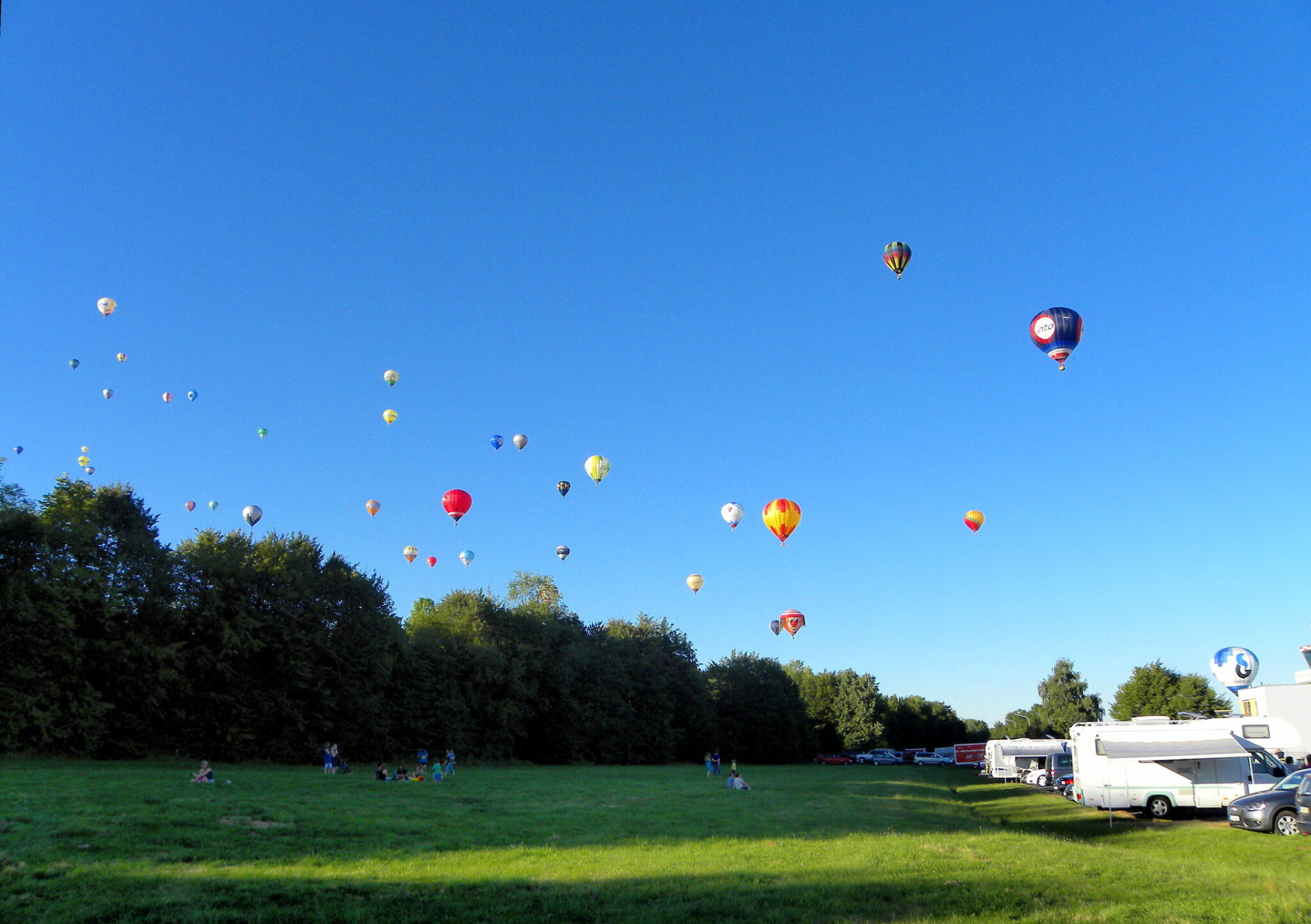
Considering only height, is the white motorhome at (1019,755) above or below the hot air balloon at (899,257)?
below

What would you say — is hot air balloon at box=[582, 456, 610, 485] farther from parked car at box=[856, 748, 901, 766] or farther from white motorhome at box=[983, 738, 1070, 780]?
parked car at box=[856, 748, 901, 766]

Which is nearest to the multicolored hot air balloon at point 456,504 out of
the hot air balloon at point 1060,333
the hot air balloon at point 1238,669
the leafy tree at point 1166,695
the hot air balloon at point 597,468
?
the hot air balloon at point 597,468

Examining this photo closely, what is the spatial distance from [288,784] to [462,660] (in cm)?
3210

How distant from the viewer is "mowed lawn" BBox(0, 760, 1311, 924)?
34.7 feet

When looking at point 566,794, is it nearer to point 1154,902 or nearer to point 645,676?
point 1154,902

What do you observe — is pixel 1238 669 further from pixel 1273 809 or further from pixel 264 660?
pixel 264 660

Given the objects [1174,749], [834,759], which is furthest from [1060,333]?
[834,759]

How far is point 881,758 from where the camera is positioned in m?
87.7

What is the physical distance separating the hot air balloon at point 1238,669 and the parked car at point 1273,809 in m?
47.4

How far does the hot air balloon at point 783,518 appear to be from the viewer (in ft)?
142

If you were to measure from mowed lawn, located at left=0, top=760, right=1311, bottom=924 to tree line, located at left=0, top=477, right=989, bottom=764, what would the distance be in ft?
39.4

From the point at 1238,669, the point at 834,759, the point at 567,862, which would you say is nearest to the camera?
the point at 567,862

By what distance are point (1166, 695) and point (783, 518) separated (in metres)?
73.9

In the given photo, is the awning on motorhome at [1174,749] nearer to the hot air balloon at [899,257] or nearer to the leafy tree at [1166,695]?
the hot air balloon at [899,257]
